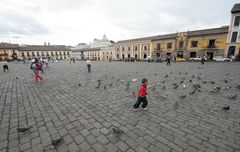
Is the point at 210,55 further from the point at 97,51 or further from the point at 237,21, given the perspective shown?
the point at 97,51

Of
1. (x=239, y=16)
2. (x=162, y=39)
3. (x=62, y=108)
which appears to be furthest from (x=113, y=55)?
(x=62, y=108)

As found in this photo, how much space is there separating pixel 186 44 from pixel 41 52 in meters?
80.0

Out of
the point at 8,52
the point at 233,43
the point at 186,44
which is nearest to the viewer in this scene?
the point at 233,43

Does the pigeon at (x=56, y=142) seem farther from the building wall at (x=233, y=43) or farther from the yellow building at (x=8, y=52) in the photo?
the yellow building at (x=8, y=52)

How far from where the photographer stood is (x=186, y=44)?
118 feet

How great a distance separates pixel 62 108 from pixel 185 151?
3892 mm

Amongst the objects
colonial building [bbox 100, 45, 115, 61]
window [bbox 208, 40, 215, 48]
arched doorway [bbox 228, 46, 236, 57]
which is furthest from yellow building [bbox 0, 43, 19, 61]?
arched doorway [bbox 228, 46, 236, 57]

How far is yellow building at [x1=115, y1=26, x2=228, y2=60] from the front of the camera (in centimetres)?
3070

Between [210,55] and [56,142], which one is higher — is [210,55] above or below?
above

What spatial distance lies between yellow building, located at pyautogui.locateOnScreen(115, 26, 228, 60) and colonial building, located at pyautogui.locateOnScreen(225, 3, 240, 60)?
1124mm

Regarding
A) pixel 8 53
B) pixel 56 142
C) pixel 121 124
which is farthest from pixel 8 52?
pixel 121 124

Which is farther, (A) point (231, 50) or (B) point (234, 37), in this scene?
(A) point (231, 50)

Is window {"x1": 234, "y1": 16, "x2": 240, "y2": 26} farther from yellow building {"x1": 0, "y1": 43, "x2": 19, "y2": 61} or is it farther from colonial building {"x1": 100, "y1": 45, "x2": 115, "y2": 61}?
yellow building {"x1": 0, "y1": 43, "x2": 19, "y2": 61}

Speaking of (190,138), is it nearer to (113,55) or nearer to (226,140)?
(226,140)
